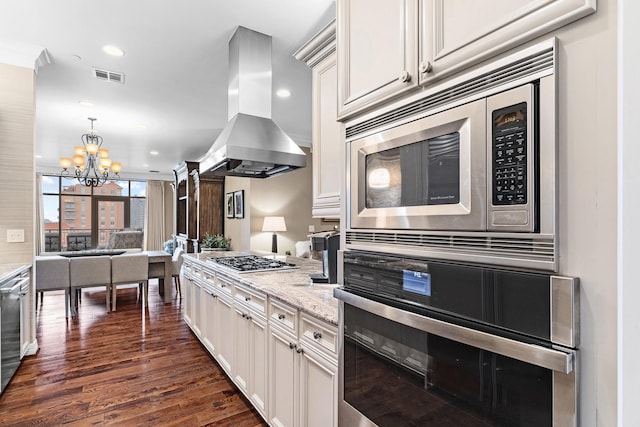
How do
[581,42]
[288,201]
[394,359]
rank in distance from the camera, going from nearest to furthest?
[581,42] < [394,359] < [288,201]

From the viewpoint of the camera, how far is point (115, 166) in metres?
5.23

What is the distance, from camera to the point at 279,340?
1.78m

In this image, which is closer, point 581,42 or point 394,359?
point 581,42

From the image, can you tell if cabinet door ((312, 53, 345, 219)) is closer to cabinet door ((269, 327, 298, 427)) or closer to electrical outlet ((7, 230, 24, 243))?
cabinet door ((269, 327, 298, 427))

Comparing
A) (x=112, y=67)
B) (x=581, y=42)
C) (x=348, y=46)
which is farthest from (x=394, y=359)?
(x=112, y=67)

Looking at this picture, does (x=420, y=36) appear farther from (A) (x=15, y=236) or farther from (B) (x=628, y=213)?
(A) (x=15, y=236)

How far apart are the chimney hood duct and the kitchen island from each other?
0.90 meters

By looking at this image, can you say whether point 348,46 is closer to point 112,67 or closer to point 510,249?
point 510,249

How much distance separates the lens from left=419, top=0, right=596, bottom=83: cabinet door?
0.64 metres

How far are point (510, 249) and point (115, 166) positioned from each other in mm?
5877

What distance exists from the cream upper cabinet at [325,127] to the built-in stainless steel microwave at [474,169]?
762 mm

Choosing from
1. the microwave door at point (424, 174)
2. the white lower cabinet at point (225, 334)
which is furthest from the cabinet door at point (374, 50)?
the white lower cabinet at point (225, 334)

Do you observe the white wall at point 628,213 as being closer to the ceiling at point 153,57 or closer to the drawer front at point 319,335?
the drawer front at point 319,335

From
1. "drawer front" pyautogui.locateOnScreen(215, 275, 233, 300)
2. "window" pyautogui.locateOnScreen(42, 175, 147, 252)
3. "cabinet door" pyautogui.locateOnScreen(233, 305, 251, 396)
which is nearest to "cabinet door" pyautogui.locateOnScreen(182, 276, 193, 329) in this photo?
"drawer front" pyautogui.locateOnScreen(215, 275, 233, 300)
